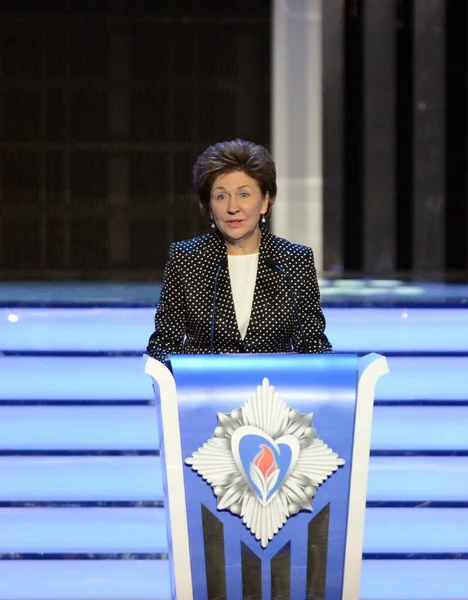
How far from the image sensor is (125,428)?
4.38 meters

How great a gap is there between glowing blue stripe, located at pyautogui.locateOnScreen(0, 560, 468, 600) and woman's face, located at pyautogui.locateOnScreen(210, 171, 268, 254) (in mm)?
1602

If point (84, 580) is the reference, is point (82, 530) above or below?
above

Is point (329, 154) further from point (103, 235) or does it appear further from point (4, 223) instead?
point (4, 223)

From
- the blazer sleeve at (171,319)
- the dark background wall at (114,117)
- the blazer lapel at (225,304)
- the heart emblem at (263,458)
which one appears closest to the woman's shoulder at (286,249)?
the blazer lapel at (225,304)

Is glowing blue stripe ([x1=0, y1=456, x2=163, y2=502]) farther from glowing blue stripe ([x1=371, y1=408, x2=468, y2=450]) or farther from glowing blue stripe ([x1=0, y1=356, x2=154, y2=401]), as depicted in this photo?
glowing blue stripe ([x1=371, y1=408, x2=468, y2=450])

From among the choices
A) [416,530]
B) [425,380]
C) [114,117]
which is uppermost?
[114,117]

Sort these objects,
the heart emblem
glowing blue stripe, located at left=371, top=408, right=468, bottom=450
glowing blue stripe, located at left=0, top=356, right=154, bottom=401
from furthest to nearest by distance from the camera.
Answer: glowing blue stripe, located at left=0, top=356, right=154, bottom=401, glowing blue stripe, located at left=371, top=408, right=468, bottom=450, the heart emblem

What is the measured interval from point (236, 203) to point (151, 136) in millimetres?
5500

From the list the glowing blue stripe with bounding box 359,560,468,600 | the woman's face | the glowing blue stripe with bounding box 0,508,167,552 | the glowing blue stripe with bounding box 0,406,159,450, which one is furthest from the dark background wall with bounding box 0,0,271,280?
the woman's face

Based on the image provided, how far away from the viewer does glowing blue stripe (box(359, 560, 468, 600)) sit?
4.10 metres

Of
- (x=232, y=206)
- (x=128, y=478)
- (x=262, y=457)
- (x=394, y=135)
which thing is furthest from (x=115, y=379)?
(x=394, y=135)

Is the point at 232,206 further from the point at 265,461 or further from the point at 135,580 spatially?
the point at 135,580

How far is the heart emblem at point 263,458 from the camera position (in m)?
2.71

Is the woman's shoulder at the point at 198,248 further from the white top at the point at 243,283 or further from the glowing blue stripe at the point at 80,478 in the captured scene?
Result: the glowing blue stripe at the point at 80,478
